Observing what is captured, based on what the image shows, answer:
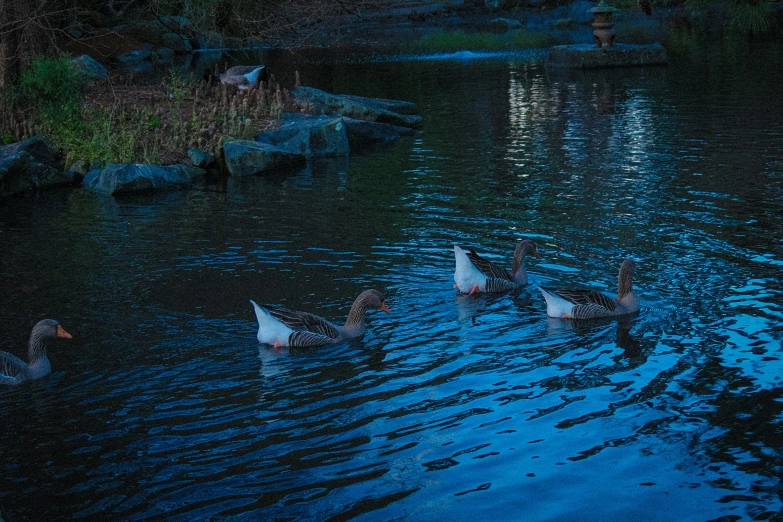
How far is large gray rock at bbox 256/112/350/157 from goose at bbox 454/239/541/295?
39.0 feet

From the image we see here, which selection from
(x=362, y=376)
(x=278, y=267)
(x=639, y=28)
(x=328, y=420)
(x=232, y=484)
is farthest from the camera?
(x=639, y=28)

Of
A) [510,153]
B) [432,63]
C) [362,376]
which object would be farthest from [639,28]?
[362,376]

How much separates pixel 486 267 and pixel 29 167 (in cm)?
1219

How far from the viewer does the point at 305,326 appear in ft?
34.4

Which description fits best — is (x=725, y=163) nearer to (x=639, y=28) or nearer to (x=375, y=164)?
(x=375, y=164)

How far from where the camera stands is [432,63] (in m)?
44.8

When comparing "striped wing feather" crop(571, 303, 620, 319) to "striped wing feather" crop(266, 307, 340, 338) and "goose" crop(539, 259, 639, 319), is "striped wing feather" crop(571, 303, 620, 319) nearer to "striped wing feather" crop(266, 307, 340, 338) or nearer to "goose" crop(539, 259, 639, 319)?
"goose" crop(539, 259, 639, 319)

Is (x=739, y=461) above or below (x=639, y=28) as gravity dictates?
below

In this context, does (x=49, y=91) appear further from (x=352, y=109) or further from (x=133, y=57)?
(x=133, y=57)

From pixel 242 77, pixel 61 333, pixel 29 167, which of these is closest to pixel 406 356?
pixel 61 333

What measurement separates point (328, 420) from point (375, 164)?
1440cm

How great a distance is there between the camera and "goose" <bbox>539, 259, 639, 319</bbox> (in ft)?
36.7

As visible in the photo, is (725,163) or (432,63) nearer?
(725,163)

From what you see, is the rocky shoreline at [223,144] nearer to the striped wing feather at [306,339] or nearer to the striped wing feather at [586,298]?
the striped wing feather at [306,339]
